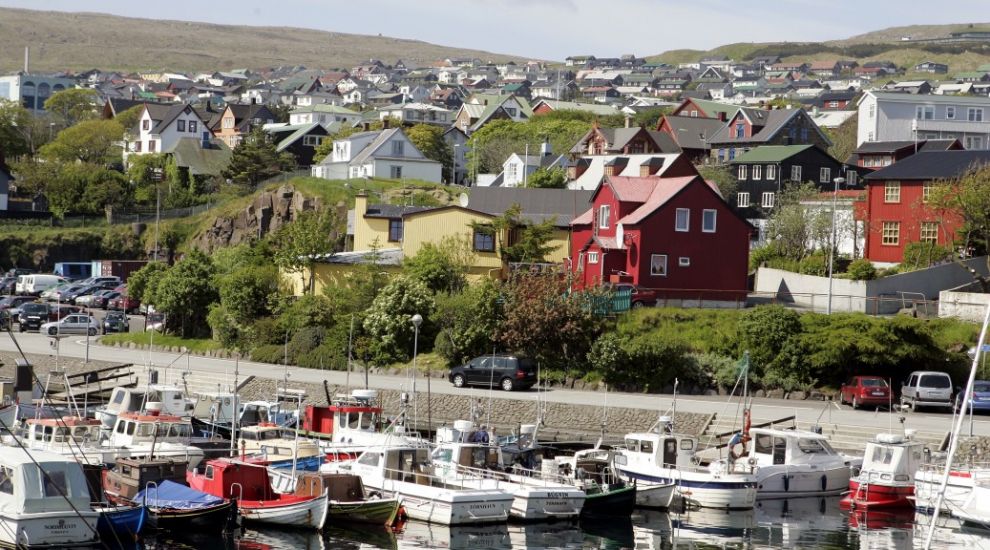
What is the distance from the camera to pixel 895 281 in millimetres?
64062

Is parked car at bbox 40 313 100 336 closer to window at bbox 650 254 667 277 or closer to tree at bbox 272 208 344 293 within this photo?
tree at bbox 272 208 344 293

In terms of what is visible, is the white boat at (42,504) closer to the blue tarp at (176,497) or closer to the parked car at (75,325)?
the blue tarp at (176,497)

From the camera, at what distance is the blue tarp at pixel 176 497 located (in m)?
33.1

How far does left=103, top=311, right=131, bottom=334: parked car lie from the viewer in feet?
243

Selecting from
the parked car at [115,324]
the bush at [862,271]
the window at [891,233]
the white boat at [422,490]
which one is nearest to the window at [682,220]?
the bush at [862,271]

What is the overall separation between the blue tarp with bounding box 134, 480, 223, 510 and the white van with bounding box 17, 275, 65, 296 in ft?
198

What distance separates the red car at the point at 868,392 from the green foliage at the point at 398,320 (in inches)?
754

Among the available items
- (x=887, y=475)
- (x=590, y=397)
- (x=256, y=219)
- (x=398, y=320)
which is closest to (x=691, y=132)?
(x=256, y=219)

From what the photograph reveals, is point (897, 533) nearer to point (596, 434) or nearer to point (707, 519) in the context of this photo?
point (707, 519)

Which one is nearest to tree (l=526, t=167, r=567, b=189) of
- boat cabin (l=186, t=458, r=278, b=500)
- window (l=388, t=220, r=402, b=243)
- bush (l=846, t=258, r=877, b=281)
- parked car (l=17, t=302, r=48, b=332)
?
window (l=388, t=220, r=402, b=243)

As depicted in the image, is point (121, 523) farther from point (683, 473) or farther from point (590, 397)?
point (590, 397)

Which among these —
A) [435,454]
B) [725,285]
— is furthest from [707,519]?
[725,285]

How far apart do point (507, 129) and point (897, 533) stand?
332 ft

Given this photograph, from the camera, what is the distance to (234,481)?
3503 centimetres
